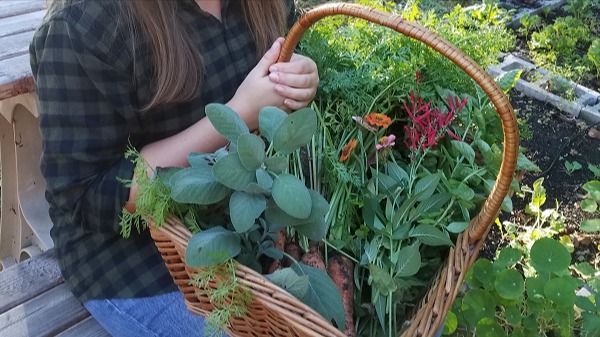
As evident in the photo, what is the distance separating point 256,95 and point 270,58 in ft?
0.23

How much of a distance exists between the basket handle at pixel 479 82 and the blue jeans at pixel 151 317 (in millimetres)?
509

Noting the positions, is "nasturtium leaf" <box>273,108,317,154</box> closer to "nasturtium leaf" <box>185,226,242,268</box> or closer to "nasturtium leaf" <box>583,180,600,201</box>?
"nasturtium leaf" <box>185,226,242,268</box>

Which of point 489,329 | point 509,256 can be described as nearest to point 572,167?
point 509,256

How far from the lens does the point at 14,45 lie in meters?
1.44

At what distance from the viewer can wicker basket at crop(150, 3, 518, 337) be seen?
730mm

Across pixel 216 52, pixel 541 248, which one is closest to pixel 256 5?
pixel 216 52

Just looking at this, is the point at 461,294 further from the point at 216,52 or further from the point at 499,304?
the point at 216,52

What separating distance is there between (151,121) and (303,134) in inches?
15.0

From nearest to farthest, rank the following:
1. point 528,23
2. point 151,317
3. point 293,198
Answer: point 293,198 < point 151,317 < point 528,23

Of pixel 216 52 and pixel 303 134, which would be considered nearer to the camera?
pixel 303 134

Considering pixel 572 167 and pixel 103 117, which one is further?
pixel 572 167

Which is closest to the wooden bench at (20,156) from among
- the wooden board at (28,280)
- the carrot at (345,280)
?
the wooden board at (28,280)

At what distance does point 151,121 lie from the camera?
3.51 feet

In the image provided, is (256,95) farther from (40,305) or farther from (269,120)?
(40,305)
